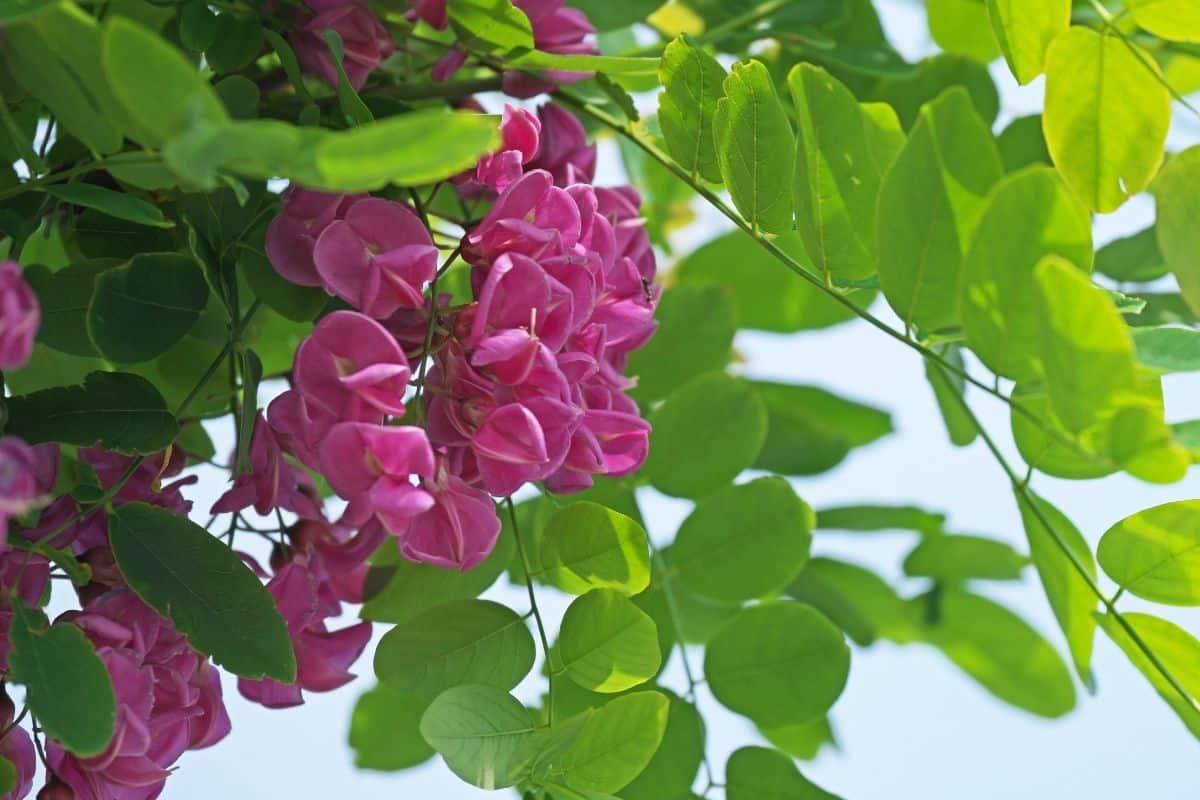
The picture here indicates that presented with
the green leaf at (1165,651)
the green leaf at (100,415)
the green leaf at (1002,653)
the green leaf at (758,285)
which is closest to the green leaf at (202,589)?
the green leaf at (100,415)

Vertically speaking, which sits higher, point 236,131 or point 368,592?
point 236,131

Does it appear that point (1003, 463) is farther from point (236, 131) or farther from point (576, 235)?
point (236, 131)

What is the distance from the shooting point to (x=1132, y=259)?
1.94 feet

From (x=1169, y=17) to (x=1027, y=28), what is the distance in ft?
0.14

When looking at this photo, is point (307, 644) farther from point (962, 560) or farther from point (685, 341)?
point (962, 560)

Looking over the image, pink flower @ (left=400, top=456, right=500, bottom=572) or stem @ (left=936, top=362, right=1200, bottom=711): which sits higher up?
pink flower @ (left=400, top=456, right=500, bottom=572)

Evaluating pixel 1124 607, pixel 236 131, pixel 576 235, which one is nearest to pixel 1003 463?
pixel 1124 607

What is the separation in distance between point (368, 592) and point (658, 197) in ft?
1.18

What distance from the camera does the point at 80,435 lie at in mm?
377

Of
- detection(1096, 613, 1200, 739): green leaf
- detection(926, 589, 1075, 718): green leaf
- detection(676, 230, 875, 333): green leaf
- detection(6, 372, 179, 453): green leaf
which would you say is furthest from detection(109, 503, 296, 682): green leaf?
detection(926, 589, 1075, 718): green leaf

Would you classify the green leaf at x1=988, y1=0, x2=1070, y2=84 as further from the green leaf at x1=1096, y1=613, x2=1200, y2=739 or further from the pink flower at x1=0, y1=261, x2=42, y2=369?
the pink flower at x1=0, y1=261, x2=42, y2=369

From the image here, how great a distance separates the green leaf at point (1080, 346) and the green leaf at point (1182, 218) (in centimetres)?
6

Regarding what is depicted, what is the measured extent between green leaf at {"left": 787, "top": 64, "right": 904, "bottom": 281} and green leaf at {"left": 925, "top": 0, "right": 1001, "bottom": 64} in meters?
0.20

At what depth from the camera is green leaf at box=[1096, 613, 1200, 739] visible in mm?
403
